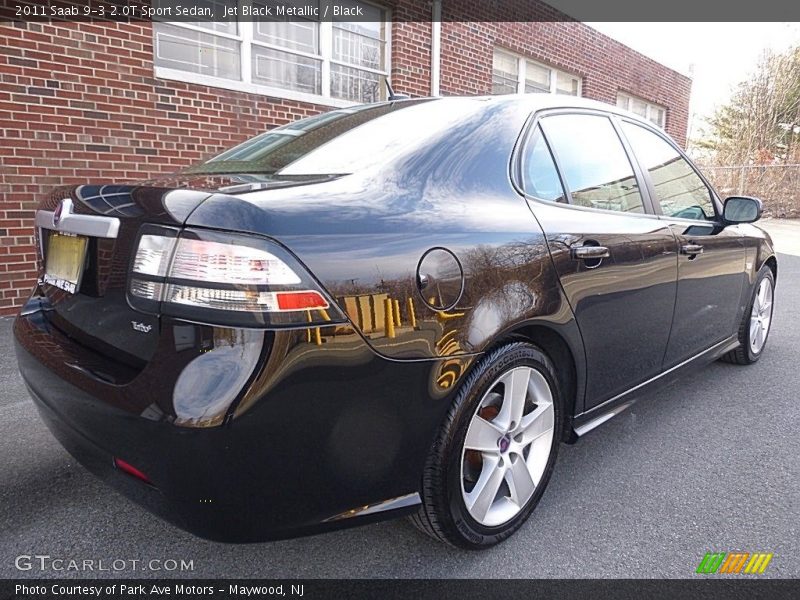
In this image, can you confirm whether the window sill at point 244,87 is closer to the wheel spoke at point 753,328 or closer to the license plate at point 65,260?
the wheel spoke at point 753,328

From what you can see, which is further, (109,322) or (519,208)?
(519,208)

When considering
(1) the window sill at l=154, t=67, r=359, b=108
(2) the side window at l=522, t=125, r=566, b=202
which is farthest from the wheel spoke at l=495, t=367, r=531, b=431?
(1) the window sill at l=154, t=67, r=359, b=108

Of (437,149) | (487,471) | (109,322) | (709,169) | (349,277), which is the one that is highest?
(709,169)

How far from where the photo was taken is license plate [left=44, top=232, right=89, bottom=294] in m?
1.77

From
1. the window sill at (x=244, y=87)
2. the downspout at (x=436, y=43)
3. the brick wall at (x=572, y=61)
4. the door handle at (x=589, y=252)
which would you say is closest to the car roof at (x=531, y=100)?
the door handle at (x=589, y=252)

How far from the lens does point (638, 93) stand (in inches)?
540

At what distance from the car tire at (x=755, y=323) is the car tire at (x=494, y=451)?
2449 mm

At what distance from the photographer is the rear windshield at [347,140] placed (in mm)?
1965

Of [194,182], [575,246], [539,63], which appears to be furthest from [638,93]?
[194,182]

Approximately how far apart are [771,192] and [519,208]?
21181 mm

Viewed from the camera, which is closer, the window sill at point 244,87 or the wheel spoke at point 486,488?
the wheel spoke at point 486,488

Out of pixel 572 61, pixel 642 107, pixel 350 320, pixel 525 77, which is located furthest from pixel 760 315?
pixel 642 107

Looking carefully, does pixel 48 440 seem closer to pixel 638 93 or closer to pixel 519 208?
pixel 519 208

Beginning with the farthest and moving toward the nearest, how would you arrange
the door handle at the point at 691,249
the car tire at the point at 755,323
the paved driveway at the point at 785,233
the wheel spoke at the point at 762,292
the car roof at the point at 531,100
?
the paved driveway at the point at 785,233 < the wheel spoke at the point at 762,292 < the car tire at the point at 755,323 < the door handle at the point at 691,249 < the car roof at the point at 531,100
